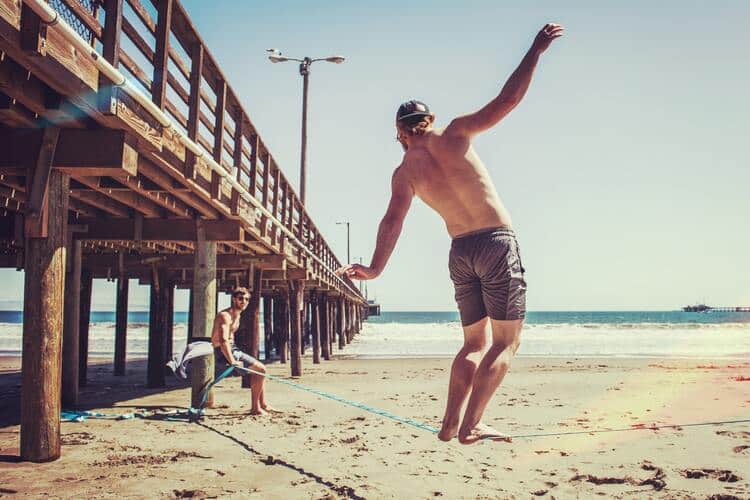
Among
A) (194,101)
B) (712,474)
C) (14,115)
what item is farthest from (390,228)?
(712,474)

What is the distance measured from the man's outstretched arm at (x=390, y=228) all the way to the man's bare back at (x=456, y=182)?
0.07 m

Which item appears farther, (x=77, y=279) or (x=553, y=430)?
(x=77, y=279)

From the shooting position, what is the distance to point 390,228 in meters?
3.16

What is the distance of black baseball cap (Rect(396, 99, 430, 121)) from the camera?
127 inches

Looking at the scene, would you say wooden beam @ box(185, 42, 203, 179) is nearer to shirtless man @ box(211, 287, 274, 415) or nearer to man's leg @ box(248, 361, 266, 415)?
shirtless man @ box(211, 287, 274, 415)

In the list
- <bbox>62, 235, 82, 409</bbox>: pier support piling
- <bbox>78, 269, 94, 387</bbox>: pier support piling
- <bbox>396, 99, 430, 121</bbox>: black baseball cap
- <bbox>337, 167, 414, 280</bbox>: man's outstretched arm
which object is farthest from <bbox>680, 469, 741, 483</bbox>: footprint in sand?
<bbox>78, 269, 94, 387</bbox>: pier support piling

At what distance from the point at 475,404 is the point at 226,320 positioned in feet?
20.7

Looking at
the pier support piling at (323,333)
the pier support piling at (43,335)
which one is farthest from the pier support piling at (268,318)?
the pier support piling at (43,335)

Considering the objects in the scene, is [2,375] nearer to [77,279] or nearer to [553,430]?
[77,279]

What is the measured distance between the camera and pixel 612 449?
6988mm

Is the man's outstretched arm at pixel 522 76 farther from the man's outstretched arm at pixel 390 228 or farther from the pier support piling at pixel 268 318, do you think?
the pier support piling at pixel 268 318

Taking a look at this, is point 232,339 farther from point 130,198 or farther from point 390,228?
point 390,228

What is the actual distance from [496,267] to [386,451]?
4.42m

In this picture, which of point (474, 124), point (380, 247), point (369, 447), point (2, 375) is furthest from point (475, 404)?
point (2, 375)
